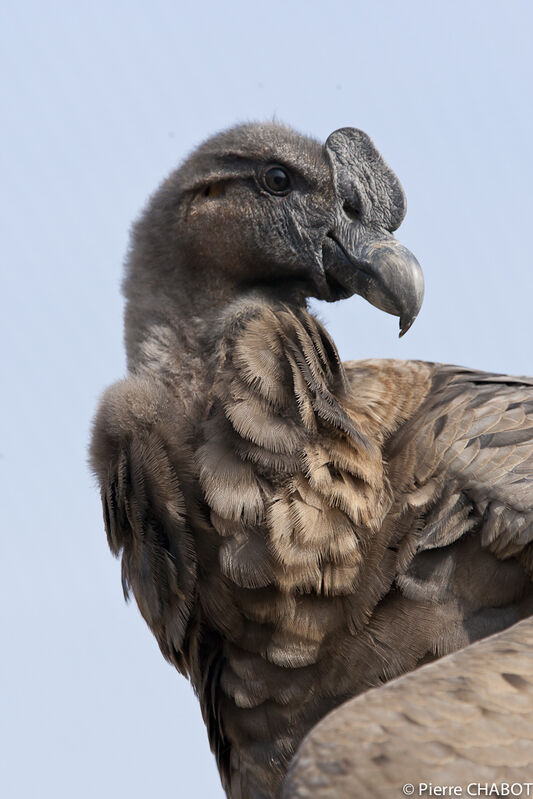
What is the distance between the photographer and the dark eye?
542cm

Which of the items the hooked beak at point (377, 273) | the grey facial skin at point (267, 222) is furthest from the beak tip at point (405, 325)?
the grey facial skin at point (267, 222)

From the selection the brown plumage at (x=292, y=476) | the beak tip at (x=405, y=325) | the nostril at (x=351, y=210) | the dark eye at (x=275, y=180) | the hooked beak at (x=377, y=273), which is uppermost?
the dark eye at (x=275, y=180)

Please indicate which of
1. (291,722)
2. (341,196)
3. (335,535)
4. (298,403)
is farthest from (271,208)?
(291,722)

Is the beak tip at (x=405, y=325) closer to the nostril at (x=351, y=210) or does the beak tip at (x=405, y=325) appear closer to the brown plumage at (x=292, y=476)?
the brown plumage at (x=292, y=476)

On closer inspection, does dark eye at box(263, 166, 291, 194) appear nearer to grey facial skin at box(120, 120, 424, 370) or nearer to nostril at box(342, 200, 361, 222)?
grey facial skin at box(120, 120, 424, 370)

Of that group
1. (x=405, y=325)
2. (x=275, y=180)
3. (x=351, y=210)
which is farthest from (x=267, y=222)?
(x=405, y=325)

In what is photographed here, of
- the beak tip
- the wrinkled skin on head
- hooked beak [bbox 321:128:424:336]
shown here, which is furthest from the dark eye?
the beak tip

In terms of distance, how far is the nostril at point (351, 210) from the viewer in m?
5.37

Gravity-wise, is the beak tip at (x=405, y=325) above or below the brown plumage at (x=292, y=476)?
above

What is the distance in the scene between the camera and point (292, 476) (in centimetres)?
474

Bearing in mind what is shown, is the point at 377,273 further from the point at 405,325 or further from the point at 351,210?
the point at 351,210

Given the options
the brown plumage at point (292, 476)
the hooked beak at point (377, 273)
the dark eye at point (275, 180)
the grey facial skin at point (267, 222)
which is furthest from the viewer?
the dark eye at point (275, 180)

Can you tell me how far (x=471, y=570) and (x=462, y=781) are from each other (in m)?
1.10

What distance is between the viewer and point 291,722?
4793mm
